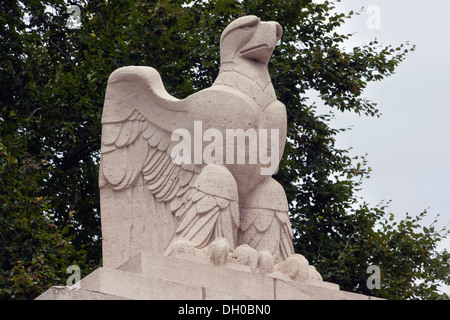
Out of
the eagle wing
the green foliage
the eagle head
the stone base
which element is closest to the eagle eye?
the eagle head

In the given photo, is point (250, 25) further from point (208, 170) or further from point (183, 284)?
point (183, 284)

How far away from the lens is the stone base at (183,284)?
684 centimetres

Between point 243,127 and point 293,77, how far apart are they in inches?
270

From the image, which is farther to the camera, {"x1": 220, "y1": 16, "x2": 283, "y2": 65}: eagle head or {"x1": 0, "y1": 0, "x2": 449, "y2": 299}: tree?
{"x1": 0, "y1": 0, "x2": 449, "y2": 299}: tree

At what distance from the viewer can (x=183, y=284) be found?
7164mm

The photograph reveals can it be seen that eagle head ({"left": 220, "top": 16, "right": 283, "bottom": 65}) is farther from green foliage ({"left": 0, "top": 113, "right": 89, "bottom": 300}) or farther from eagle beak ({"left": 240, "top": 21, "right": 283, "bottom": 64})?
green foliage ({"left": 0, "top": 113, "right": 89, "bottom": 300})

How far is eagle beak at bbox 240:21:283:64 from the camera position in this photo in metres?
8.89

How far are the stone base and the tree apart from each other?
6.18 m

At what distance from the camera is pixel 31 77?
14898 millimetres

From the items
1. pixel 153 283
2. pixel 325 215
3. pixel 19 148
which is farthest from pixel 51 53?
pixel 153 283

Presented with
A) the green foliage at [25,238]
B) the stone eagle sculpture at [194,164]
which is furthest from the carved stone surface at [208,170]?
the green foliage at [25,238]

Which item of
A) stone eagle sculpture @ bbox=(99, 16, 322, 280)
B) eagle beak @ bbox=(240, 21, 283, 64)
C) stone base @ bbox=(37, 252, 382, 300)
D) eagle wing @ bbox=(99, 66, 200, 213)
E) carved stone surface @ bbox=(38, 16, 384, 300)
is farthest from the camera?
eagle beak @ bbox=(240, 21, 283, 64)

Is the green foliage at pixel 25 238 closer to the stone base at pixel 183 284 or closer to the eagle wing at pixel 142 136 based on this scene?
the eagle wing at pixel 142 136

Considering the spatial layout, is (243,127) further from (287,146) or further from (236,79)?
(287,146)
